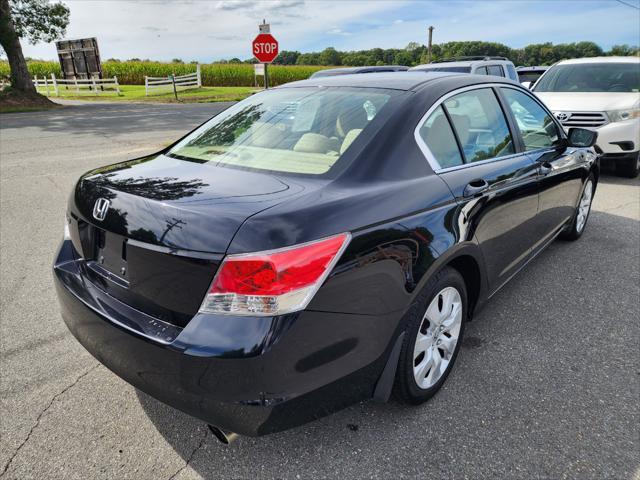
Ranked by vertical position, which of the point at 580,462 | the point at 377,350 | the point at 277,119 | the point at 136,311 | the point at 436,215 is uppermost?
the point at 277,119

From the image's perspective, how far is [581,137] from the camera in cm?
416

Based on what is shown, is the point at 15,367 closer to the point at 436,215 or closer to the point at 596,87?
the point at 436,215

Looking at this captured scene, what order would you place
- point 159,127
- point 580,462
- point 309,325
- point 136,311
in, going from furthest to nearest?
point 159,127
point 580,462
point 136,311
point 309,325

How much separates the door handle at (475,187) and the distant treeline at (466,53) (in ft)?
131

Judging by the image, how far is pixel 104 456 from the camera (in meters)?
2.14

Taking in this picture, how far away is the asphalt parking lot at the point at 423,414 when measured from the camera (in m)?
2.10

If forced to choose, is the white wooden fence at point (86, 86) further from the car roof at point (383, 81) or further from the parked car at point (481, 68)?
the car roof at point (383, 81)

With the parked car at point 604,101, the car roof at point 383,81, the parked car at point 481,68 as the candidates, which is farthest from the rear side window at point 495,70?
the car roof at point 383,81

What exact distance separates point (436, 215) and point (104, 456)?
1884mm

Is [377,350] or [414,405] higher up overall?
[377,350]

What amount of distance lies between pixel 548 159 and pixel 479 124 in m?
0.98

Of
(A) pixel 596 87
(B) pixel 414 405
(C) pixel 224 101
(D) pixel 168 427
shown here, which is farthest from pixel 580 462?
(C) pixel 224 101

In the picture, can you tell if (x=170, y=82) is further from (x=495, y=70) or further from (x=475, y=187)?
(x=475, y=187)

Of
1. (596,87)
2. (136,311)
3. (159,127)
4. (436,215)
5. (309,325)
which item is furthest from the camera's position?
(159,127)
